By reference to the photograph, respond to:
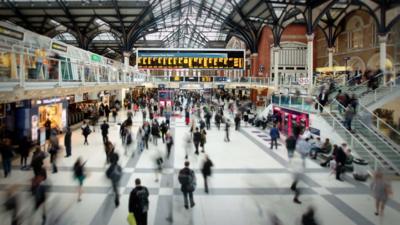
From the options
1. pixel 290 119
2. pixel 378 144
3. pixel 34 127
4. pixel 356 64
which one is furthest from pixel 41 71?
pixel 356 64

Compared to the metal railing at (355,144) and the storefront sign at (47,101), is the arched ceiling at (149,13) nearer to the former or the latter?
the metal railing at (355,144)

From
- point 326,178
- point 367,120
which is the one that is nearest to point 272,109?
point 367,120

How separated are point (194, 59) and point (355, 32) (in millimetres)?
16270

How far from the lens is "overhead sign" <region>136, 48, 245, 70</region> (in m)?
34.5

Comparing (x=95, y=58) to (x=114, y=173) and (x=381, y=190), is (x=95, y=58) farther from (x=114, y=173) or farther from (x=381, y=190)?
(x=381, y=190)

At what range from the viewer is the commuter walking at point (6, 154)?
981cm

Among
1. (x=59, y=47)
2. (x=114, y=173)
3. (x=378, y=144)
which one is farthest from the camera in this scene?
(x=59, y=47)

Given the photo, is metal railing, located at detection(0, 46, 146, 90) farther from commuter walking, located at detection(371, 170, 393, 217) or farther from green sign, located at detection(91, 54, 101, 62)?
commuter walking, located at detection(371, 170, 393, 217)

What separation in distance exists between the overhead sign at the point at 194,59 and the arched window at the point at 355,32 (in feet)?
35.2

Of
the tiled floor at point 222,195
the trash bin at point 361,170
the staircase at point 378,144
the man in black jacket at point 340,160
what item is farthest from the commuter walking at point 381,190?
the staircase at point 378,144

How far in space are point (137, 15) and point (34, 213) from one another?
32745mm

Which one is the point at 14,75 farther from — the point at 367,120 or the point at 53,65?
the point at 367,120

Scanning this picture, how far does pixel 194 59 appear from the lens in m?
34.9

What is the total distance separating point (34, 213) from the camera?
718 cm
